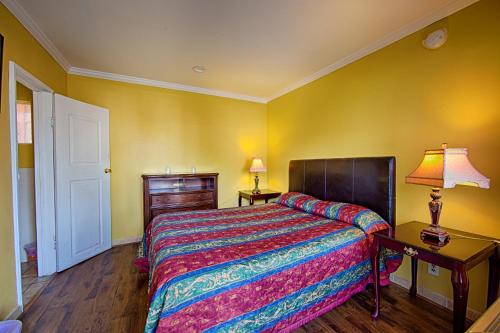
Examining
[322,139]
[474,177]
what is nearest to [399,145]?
[474,177]

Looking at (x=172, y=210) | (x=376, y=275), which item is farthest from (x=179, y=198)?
(x=376, y=275)

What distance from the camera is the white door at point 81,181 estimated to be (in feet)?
7.88

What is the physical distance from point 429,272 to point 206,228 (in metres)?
2.02

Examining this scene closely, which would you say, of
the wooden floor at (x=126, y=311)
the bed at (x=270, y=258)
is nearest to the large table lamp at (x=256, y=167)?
the bed at (x=270, y=258)

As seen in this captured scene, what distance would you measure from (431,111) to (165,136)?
332 centimetres

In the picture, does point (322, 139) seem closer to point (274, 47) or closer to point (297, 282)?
point (274, 47)

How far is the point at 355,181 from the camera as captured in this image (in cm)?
239

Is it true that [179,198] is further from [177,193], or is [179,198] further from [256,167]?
[256,167]

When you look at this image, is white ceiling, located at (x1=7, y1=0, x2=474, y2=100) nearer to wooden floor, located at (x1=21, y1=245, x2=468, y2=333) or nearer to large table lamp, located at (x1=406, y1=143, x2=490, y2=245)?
large table lamp, located at (x1=406, y1=143, x2=490, y2=245)

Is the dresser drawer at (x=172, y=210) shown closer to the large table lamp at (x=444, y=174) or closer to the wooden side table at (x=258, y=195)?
the wooden side table at (x=258, y=195)

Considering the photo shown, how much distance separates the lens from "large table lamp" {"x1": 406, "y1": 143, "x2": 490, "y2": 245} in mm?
1383

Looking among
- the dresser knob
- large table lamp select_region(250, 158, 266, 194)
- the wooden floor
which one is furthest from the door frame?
the dresser knob

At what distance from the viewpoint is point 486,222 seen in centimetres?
159

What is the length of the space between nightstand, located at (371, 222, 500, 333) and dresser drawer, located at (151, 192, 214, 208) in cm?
255
